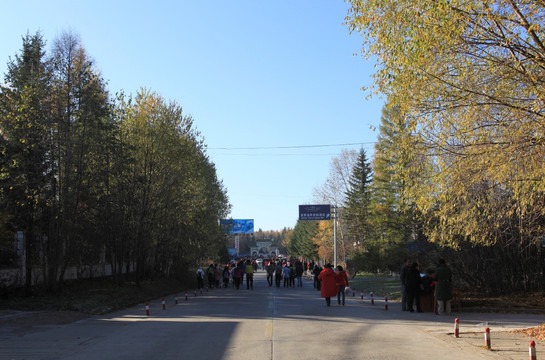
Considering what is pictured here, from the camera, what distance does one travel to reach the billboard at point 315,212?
151ft

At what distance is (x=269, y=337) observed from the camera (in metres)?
11.8

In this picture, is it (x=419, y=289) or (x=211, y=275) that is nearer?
(x=419, y=289)

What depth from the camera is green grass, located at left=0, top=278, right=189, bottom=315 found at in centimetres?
1814

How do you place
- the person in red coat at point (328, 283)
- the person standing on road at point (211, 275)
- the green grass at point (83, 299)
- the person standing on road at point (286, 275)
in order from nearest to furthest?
the green grass at point (83, 299)
the person in red coat at point (328, 283)
the person standing on road at point (211, 275)
the person standing on road at point (286, 275)

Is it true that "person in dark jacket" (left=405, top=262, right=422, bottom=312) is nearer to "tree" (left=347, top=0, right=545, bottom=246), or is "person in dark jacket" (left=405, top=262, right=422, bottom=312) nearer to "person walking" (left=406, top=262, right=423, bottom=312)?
"person walking" (left=406, top=262, right=423, bottom=312)

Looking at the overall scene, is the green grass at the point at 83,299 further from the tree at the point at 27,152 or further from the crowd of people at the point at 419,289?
the crowd of people at the point at 419,289

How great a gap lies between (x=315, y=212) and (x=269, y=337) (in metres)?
34.6

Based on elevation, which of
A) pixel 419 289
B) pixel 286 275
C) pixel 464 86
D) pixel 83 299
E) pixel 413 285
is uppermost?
pixel 464 86

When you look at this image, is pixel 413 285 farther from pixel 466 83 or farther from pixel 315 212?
pixel 315 212

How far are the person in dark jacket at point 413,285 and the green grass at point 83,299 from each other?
10414 millimetres

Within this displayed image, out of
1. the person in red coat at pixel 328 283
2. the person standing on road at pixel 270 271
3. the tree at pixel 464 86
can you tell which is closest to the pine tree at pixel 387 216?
the person standing on road at pixel 270 271

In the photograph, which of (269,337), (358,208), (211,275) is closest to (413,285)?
(269,337)

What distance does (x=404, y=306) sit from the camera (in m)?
18.1

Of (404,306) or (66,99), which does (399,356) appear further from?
(66,99)
